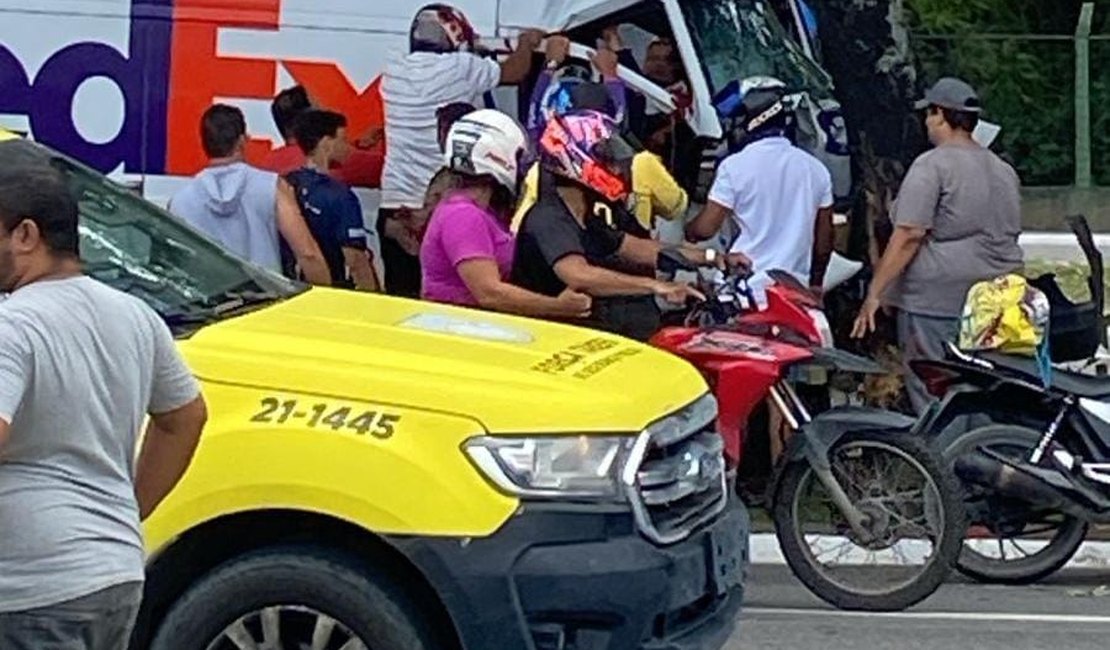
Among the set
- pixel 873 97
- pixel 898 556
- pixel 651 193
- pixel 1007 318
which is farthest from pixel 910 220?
pixel 898 556

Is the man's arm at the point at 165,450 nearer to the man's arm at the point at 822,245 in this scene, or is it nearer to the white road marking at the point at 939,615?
the white road marking at the point at 939,615

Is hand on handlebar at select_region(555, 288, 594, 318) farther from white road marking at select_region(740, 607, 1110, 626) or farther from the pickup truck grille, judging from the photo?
the pickup truck grille

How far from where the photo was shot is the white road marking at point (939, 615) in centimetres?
870

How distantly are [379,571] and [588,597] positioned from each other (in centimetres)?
51

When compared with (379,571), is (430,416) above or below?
above

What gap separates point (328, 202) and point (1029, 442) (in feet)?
10.1

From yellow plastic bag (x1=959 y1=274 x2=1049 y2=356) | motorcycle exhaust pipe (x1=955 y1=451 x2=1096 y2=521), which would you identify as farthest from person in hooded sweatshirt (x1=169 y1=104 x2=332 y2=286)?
motorcycle exhaust pipe (x1=955 y1=451 x2=1096 y2=521)

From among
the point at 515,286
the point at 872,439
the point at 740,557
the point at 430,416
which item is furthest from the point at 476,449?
the point at 872,439

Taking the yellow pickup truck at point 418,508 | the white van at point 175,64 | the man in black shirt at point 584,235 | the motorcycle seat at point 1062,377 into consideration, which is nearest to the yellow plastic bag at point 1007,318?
the motorcycle seat at point 1062,377

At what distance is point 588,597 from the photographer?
5.68 metres

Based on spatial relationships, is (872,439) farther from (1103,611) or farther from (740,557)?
(740,557)

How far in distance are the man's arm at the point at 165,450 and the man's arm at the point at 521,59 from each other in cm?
674

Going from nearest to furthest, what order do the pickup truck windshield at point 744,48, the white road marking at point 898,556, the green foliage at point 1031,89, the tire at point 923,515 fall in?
1. the tire at point 923,515
2. the white road marking at point 898,556
3. the pickup truck windshield at point 744,48
4. the green foliage at point 1031,89

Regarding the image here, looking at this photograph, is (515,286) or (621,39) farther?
(621,39)
